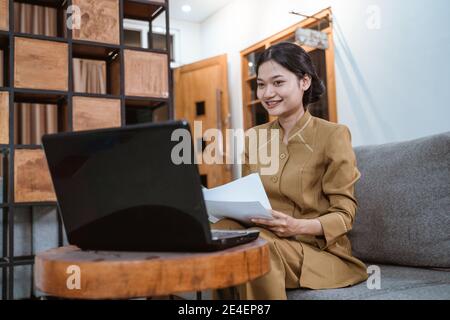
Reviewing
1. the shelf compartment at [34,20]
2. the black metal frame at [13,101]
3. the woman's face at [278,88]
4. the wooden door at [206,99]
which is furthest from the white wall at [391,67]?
the shelf compartment at [34,20]

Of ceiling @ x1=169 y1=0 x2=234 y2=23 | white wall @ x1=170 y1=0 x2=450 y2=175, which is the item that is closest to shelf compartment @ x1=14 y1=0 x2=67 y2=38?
ceiling @ x1=169 y1=0 x2=234 y2=23

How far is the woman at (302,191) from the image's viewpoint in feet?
3.95

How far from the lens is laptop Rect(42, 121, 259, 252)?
74 centimetres

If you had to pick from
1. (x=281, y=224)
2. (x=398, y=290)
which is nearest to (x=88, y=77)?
(x=281, y=224)

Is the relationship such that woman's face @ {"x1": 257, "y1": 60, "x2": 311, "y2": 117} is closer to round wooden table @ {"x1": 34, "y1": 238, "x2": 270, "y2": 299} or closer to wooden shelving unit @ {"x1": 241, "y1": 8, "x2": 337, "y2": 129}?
round wooden table @ {"x1": 34, "y1": 238, "x2": 270, "y2": 299}

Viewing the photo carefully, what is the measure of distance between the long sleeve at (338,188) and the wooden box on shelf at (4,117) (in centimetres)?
167

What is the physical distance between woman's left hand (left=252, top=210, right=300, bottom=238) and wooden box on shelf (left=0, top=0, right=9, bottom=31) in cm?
188

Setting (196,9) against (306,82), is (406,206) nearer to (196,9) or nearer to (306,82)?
(306,82)

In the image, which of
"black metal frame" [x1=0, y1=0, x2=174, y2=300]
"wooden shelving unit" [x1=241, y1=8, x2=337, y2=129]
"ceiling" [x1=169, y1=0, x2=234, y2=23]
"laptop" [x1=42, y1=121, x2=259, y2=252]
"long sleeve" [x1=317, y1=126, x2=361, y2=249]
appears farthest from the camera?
"ceiling" [x1=169, y1=0, x2=234, y2=23]

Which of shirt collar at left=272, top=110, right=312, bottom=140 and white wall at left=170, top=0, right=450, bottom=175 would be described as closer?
shirt collar at left=272, top=110, right=312, bottom=140

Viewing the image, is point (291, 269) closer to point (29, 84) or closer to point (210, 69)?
point (29, 84)

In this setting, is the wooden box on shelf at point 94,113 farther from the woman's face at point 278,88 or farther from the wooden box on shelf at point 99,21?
the woman's face at point 278,88

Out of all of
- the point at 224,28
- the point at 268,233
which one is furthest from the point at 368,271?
the point at 224,28

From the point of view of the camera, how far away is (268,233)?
4.07ft
